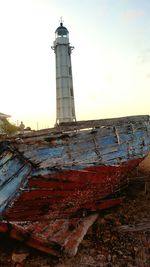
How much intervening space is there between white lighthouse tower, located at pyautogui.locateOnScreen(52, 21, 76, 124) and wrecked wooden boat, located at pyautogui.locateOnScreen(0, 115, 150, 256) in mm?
21839

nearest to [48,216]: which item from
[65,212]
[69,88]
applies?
[65,212]

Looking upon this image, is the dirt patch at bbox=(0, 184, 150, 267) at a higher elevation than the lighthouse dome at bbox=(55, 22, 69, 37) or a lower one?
lower

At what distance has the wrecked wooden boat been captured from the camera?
4328 mm

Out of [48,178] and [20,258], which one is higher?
[48,178]

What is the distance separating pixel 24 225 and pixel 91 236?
152 cm

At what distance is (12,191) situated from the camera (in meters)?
4.37

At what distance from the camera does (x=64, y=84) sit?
28.0 m

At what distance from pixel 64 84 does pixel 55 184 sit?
24167mm

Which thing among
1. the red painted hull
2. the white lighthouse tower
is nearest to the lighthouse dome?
the white lighthouse tower

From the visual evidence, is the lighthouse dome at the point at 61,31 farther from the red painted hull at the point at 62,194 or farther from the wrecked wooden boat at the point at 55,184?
the red painted hull at the point at 62,194

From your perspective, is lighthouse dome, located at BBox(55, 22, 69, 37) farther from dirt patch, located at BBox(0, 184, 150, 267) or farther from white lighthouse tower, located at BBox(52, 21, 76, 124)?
dirt patch, located at BBox(0, 184, 150, 267)

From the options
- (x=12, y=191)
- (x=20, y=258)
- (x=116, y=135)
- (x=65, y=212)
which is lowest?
(x=20, y=258)

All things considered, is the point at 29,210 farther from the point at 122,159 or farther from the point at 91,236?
the point at 122,159

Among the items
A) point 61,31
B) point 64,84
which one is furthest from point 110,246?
point 61,31
